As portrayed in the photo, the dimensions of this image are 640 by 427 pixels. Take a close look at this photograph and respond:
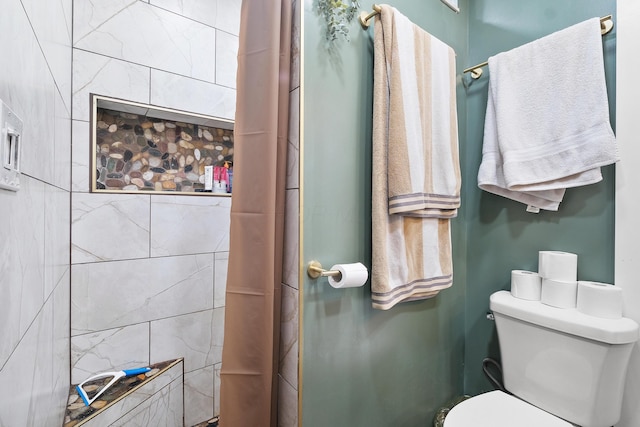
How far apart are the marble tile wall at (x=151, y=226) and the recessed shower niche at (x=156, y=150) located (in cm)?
7

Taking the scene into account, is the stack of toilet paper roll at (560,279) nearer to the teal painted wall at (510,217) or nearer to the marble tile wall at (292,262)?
the teal painted wall at (510,217)

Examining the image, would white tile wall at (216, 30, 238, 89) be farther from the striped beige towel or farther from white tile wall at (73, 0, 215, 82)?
the striped beige towel

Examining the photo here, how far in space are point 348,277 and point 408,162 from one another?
45 cm

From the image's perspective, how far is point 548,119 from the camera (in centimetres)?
120

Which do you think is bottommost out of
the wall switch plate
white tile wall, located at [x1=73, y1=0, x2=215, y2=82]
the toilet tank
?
the toilet tank

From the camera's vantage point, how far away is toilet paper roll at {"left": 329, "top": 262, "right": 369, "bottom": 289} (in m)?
0.94

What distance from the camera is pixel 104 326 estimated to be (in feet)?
4.97

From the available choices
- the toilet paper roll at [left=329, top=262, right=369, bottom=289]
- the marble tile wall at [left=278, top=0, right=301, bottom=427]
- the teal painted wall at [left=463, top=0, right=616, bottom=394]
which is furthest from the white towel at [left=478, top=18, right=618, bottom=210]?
the marble tile wall at [left=278, top=0, right=301, bottom=427]

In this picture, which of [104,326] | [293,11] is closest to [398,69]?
[293,11]

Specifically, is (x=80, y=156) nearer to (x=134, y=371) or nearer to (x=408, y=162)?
(x=134, y=371)

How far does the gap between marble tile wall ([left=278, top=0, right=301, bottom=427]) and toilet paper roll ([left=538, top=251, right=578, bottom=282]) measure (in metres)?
1.00

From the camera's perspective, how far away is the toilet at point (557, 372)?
100 centimetres

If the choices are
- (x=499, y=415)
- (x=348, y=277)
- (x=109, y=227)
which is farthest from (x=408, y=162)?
(x=109, y=227)

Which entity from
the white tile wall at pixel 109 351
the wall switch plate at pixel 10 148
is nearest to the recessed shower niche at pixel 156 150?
the white tile wall at pixel 109 351
